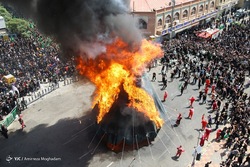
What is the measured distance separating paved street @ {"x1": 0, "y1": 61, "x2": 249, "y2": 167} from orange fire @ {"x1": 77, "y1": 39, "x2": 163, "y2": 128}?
68.1 inches

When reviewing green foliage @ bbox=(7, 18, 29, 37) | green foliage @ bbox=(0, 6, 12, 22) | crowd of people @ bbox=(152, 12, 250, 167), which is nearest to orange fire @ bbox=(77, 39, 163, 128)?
crowd of people @ bbox=(152, 12, 250, 167)

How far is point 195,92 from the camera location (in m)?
23.7

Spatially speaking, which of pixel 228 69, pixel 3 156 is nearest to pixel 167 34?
pixel 228 69

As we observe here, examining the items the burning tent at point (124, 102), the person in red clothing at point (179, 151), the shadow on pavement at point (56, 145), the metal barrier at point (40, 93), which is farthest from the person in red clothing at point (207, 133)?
the metal barrier at point (40, 93)

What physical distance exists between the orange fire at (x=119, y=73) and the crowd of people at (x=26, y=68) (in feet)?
16.7

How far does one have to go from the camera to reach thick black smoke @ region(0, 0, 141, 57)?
1394cm

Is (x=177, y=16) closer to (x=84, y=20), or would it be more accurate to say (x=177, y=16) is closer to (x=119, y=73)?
(x=119, y=73)

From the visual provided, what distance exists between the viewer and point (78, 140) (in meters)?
17.4

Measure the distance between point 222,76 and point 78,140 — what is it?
1510 cm

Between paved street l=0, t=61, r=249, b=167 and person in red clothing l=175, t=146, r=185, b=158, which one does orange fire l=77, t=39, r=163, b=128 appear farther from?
person in red clothing l=175, t=146, r=185, b=158

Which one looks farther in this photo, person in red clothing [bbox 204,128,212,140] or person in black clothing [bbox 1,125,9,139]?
person in black clothing [bbox 1,125,9,139]

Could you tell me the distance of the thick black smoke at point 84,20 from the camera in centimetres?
1394

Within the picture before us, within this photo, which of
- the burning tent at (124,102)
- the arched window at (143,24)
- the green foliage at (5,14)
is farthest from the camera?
the green foliage at (5,14)

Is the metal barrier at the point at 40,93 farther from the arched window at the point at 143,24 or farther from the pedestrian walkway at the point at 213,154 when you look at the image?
the arched window at the point at 143,24
